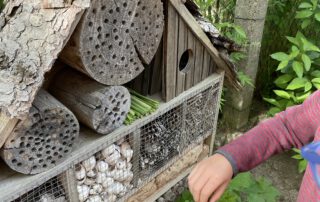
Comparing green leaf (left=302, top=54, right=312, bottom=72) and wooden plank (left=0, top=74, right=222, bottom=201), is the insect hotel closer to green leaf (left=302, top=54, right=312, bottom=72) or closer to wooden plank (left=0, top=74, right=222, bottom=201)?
wooden plank (left=0, top=74, right=222, bottom=201)

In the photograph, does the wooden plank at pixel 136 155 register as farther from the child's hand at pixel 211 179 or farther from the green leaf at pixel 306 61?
the green leaf at pixel 306 61

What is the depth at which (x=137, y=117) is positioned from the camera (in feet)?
6.12

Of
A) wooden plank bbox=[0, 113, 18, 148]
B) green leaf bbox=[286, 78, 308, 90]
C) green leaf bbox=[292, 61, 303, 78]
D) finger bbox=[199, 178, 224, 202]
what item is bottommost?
green leaf bbox=[286, 78, 308, 90]

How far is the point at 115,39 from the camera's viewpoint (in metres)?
1.48

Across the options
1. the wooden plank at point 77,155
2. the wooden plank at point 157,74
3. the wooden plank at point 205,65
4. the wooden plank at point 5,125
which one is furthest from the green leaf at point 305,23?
the wooden plank at point 5,125

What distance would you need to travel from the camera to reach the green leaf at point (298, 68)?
285 centimetres

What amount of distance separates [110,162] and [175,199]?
1180 mm

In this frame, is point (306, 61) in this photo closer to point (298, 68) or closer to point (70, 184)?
point (298, 68)

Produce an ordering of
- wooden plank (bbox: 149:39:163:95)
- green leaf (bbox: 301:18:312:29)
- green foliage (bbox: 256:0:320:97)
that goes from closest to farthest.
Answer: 1. wooden plank (bbox: 149:39:163:95)
2. green leaf (bbox: 301:18:312:29)
3. green foliage (bbox: 256:0:320:97)

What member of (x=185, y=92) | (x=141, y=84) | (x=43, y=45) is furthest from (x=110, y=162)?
(x=43, y=45)

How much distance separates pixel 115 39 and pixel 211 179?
2.37 ft

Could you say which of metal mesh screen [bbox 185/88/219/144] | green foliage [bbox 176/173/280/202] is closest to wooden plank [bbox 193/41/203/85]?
metal mesh screen [bbox 185/88/219/144]

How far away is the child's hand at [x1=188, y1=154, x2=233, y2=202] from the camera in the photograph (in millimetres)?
1073

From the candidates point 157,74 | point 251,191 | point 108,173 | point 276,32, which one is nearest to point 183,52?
point 157,74
